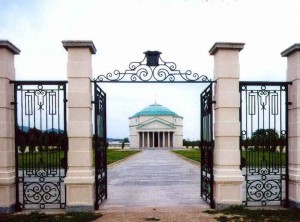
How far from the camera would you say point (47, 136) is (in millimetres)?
9938

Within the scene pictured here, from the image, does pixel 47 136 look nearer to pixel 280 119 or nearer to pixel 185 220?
pixel 185 220

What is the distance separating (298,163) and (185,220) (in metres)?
3.51

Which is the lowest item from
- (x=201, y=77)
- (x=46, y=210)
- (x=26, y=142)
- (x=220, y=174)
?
(x=46, y=210)

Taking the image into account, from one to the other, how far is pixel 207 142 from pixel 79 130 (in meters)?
3.69

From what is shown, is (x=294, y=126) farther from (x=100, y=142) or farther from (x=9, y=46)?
(x=9, y=46)

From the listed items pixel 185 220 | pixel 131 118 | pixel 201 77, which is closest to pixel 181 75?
pixel 201 77

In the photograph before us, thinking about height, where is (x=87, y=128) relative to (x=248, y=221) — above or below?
above

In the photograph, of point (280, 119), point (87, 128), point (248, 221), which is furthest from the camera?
point (280, 119)

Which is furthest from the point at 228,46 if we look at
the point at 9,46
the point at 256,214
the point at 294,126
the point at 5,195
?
the point at 5,195

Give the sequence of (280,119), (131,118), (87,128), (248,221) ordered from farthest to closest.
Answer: (131,118) < (280,119) < (87,128) < (248,221)

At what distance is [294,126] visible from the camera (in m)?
10.0

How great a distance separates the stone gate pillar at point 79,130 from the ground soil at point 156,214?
2.43 feet

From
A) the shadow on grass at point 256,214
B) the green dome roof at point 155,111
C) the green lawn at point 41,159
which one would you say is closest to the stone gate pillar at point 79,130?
the green lawn at point 41,159

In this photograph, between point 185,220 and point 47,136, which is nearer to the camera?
point 185,220
